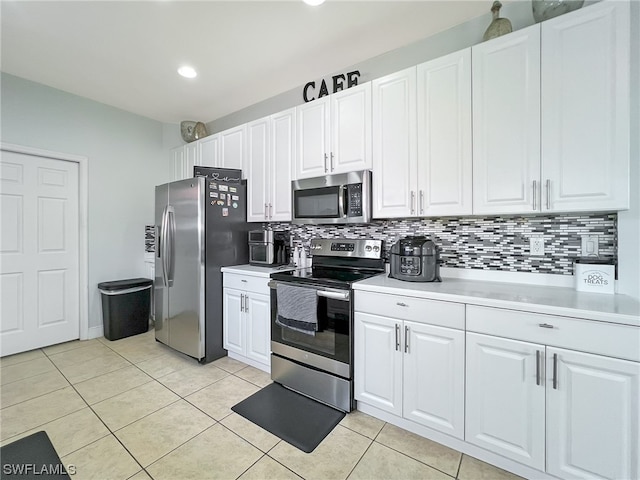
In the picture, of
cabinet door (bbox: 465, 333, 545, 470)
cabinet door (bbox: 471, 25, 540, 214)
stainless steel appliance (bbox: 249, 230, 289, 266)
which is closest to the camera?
cabinet door (bbox: 465, 333, 545, 470)

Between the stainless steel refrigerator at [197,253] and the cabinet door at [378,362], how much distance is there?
61.6 inches

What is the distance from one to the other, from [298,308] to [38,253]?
10.2 feet

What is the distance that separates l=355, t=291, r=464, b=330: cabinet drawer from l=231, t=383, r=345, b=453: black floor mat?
0.79 m

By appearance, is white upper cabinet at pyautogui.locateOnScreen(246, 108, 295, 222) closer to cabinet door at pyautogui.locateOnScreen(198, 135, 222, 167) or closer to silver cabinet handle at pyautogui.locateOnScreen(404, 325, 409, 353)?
cabinet door at pyautogui.locateOnScreen(198, 135, 222, 167)

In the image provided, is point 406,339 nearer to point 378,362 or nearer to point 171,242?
point 378,362

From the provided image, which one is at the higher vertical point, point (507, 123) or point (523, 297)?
point (507, 123)

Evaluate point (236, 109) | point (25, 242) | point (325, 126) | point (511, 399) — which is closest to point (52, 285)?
point (25, 242)

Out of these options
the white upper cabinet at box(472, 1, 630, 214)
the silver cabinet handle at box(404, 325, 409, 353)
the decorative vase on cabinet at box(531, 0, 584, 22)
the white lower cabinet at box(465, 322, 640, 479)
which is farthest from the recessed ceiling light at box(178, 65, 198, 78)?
the white lower cabinet at box(465, 322, 640, 479)

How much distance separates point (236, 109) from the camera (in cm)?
359

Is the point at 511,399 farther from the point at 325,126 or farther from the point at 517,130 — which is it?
the point at 325,126

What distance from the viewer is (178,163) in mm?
3809

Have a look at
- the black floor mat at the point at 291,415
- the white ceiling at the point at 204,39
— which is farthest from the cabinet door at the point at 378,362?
the white ceiling at the point at 204,39

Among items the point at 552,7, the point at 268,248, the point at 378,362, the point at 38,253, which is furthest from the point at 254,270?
the point at 552,7

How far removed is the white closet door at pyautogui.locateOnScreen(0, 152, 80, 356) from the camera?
2836 millimetres
